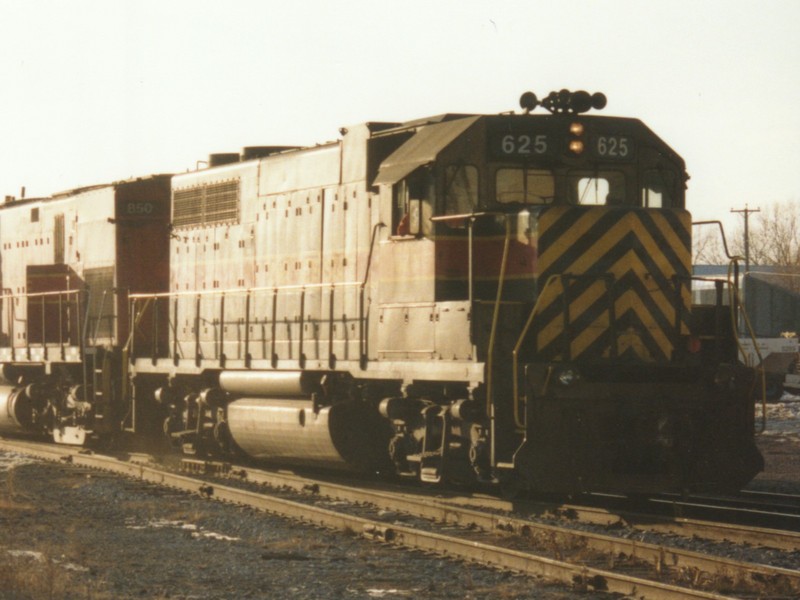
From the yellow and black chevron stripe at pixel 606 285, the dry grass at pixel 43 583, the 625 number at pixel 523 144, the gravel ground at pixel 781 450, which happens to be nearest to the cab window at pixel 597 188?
the yellow and black chevron stripe at pixel 606 285

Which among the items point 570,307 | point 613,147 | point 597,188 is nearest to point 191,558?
point 570,307

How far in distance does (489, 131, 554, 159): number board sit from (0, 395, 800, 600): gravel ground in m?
3.72

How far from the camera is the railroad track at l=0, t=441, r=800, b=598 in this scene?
8484 mm

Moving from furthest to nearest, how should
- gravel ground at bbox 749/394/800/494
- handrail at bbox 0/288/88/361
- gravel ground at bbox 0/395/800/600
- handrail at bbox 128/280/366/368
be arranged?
1. handrail at bbox 0/288/88/361
2. gravel ground at bbox 749/394/800/494
3. handrail at bbox 128/280/366/368
4. gravel ground at bbox 0/395/800/600

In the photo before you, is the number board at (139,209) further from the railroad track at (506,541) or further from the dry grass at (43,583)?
the dry grass at (43,583)

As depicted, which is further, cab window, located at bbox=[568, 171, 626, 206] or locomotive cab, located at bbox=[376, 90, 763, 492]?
cab window, located at bbox=[568, 171, 626, 206]

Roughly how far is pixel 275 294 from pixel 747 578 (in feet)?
27.4

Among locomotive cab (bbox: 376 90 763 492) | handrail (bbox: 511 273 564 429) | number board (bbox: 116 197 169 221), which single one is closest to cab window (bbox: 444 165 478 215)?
locomotive cab (bbox: 376 90 763 492)

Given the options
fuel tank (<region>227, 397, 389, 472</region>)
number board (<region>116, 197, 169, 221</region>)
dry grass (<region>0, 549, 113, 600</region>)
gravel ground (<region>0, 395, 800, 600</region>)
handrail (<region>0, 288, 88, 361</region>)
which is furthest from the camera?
handrail (<region>0, 288, 88, 361</region>)

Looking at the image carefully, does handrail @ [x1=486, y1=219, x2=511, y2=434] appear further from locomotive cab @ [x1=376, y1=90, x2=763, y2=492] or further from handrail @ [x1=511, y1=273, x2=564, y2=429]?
handrail @ [x1=511, y1=273, x2=564, y2=429]

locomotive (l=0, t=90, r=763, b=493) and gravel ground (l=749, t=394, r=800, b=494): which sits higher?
locomotive (l=0, t=90, r=763, b=493)

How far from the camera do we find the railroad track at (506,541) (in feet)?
27.8

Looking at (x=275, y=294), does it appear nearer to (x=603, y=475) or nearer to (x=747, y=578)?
(x=603, y=475)

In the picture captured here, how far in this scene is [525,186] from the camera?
12242 mm
